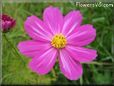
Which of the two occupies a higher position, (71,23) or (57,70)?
(71,23)

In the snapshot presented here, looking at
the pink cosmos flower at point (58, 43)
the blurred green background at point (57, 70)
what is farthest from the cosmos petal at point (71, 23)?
the blurred green background at point (57, 70)

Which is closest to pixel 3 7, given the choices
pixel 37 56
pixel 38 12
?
pixel 38 12

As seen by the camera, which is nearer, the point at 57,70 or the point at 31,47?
the point at 31,47

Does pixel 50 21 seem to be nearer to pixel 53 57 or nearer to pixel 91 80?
pixel 53 57

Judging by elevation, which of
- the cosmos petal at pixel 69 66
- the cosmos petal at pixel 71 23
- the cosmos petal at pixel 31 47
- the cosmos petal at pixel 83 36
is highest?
the cosmos petal at pixel 71 23

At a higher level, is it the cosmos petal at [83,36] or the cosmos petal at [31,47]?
the cosmos petal at [83,36]

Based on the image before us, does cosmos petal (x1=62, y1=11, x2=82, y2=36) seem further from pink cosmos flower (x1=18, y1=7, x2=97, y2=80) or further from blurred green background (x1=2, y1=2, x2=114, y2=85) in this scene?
blurred green background (x1=2, y1=2, x2=114, y2=85)

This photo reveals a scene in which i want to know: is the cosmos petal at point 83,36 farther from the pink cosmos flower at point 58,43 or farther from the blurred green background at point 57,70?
the blurred green background at point 57,70
